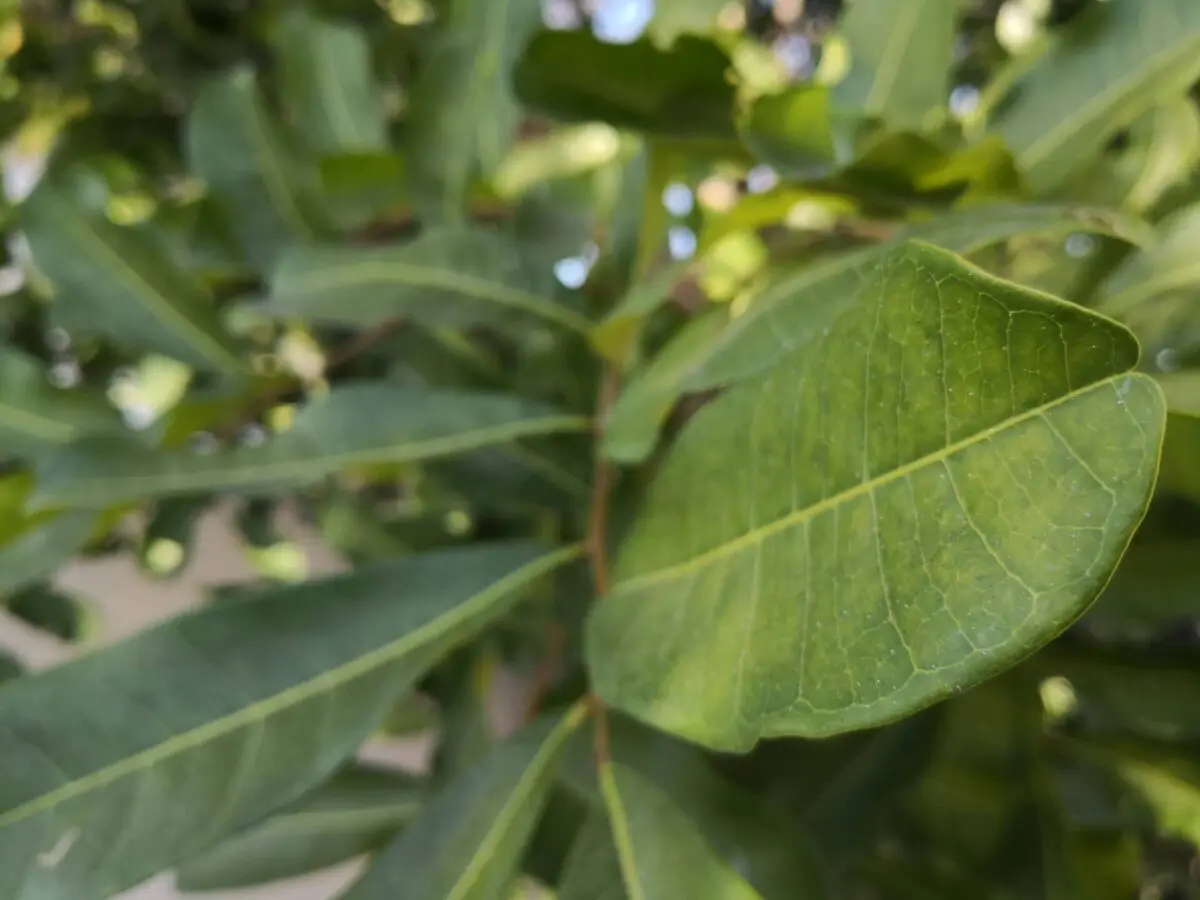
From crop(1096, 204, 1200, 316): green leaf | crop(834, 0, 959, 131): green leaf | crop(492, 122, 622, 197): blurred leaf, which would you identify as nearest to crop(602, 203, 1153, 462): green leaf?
crop(1096, 204, 1200, 316): green leaf

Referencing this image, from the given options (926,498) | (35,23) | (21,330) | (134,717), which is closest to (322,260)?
(134,717)

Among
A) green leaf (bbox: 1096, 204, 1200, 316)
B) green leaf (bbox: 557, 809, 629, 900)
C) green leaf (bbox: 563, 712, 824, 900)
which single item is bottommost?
green leaf (bbox: 563, 712, 824, 900)

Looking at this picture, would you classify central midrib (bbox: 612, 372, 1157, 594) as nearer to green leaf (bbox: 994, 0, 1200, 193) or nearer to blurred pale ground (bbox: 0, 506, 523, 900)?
green leaf (bbox: 994, 0, 1200, 193)

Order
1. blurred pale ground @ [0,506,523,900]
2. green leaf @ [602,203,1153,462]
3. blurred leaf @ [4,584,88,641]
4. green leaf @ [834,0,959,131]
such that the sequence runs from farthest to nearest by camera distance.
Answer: blurred pale ground @ [0,506,523,900] < blurred leaf @ [4,584,88,641] < green leaf @ [834,0,959,131] < green leaf @ [602,203,1153,462]

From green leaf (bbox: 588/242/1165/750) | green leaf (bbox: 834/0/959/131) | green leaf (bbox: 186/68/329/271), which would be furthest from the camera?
green leaf (bbox: 186/68/329/271)

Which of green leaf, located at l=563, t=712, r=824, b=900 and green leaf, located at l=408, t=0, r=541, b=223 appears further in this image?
green leaf, located at l=408, t=0, r=541, b=223

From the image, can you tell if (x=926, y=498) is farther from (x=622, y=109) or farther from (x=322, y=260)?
(x=322, y=260)

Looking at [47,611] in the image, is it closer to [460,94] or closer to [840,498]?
[460,94]

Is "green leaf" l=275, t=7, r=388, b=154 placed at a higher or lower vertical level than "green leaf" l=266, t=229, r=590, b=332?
higher

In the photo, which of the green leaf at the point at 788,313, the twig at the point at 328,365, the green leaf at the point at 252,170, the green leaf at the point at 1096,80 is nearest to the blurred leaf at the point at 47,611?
the twig at the point at 328,365
